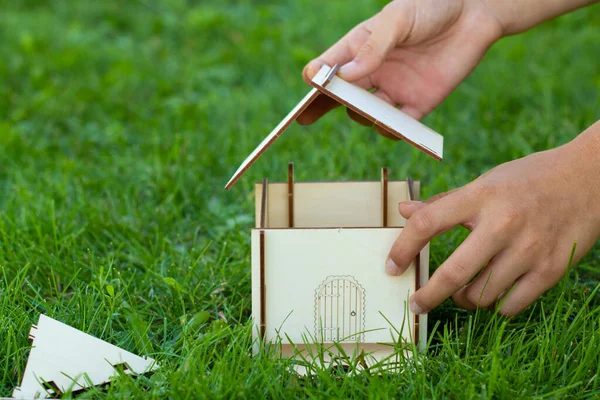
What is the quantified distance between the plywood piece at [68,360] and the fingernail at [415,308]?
464mm

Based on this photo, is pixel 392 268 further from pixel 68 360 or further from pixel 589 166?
pixel 68 360

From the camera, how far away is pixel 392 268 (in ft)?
4.19

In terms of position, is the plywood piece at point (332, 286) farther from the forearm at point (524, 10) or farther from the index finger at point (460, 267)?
the forearm at point (524, 10)

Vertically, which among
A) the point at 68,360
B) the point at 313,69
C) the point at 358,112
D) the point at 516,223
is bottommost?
the point at 68,360

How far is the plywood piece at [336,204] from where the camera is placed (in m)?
1.58

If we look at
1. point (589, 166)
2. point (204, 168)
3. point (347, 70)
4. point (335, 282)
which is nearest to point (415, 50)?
point (347, 70)

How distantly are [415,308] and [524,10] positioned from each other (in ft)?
2.68

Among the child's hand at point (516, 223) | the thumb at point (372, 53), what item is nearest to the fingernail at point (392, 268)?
the child's hand at point (516, 223)

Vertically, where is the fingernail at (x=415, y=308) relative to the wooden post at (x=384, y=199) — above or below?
below

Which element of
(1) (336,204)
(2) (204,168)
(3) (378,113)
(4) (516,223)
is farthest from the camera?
(2) (204,168)

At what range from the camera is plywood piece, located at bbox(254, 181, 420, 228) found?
1579 millimetres

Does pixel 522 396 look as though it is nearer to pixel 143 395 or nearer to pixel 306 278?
pixel 306 278

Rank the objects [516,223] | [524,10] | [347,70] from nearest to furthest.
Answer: [516,223], [347,70], [524,10]

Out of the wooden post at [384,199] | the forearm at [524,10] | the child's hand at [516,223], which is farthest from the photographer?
the forearm at [524,10]
